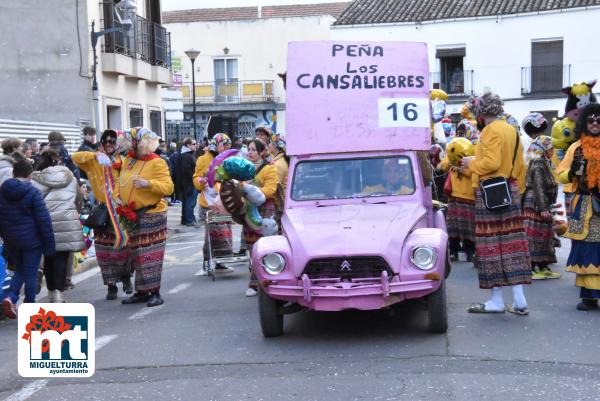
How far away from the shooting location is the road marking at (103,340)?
8150mm

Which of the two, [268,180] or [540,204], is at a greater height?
[268,180]

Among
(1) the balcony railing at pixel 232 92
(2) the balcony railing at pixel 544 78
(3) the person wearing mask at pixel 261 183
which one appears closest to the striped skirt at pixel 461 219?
(3) the person wearing mask at pixel 261 183

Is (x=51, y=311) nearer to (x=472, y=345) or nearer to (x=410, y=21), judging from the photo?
(x=472, y=345)

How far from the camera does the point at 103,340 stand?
8.41 m

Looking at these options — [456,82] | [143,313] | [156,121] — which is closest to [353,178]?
[143,313]

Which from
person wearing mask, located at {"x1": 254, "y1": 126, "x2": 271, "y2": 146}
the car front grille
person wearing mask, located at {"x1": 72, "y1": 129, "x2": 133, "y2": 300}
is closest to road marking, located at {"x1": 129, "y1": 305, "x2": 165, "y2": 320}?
person wearing mask, located at {"x1": 72, "y1": 129, "x2": 133, "y2": 300}

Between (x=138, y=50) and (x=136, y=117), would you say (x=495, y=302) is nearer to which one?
(x=138, y=50)

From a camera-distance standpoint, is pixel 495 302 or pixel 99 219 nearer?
pixel 495 302

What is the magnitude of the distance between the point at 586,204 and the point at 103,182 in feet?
16.8

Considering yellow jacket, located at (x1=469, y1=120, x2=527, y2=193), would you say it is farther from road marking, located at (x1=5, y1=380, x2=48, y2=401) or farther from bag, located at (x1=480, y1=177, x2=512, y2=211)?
road marking, located at (x1=5, y1=380, x2=48, y2=401)

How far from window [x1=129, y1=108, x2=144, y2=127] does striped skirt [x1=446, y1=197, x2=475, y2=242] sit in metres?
15.6

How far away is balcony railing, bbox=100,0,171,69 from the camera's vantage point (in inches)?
938

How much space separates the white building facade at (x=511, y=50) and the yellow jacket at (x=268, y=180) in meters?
27.7

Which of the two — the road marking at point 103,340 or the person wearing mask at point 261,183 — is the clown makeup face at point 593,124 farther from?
the road marking at point 103,340
